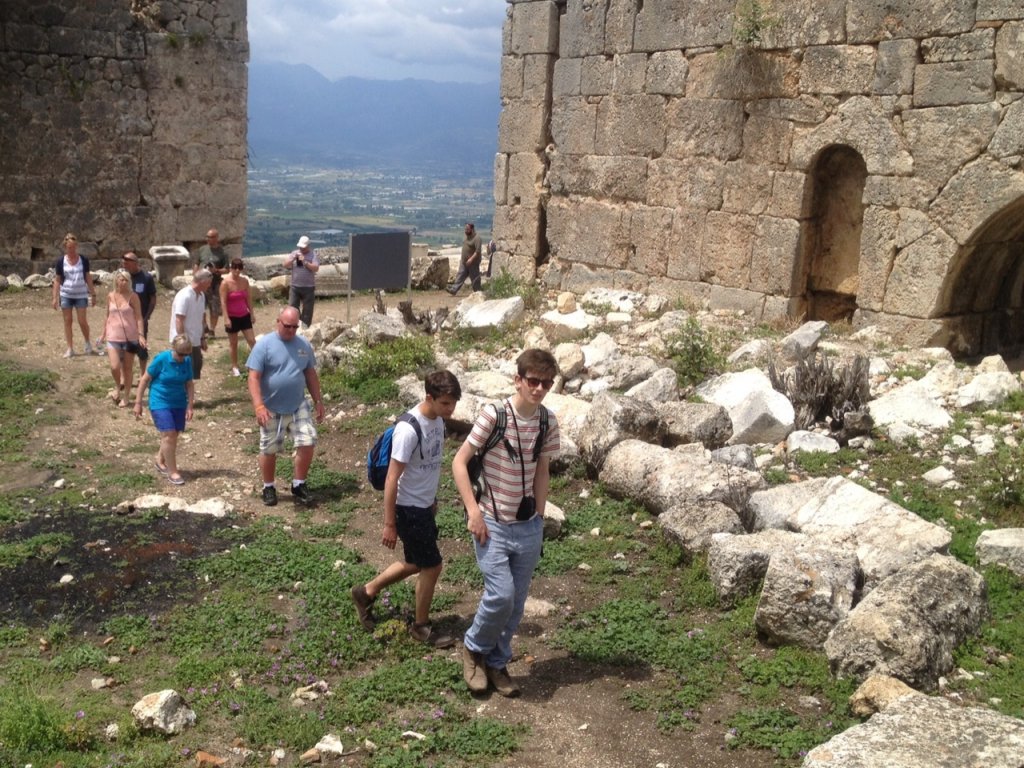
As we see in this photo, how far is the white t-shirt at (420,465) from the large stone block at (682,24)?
821cm

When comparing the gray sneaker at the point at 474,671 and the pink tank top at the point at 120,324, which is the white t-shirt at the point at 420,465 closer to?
the gray sneaker at the point at 474,671

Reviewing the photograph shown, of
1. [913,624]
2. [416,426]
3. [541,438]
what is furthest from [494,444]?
[913,624]

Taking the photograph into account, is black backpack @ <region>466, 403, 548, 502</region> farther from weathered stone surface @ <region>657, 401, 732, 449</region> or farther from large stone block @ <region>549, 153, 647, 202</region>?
large stone block @ <region>549, 153, 647, 202</region>

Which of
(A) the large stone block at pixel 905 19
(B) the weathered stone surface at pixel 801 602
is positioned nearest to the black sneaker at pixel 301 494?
(B) the weathered stone surface at pixel 801 602

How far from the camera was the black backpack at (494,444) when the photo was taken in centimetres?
554

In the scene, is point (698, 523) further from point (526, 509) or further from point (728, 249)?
point (728, 249)

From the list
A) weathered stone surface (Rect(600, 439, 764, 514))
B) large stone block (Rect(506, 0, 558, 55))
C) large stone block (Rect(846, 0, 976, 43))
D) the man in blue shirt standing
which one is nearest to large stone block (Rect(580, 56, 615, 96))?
large stone block (Rect(506, 0, 558, 55))

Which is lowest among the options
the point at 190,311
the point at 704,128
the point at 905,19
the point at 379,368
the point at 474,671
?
the point at 474,671

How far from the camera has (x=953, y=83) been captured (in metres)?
10.5

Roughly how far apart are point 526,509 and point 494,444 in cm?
37

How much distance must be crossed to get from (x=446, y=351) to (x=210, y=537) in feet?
17.5

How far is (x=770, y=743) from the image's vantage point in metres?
5.14

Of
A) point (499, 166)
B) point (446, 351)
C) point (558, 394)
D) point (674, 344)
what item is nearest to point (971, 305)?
point (674, 344)

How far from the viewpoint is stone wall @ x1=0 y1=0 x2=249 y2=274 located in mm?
17516
